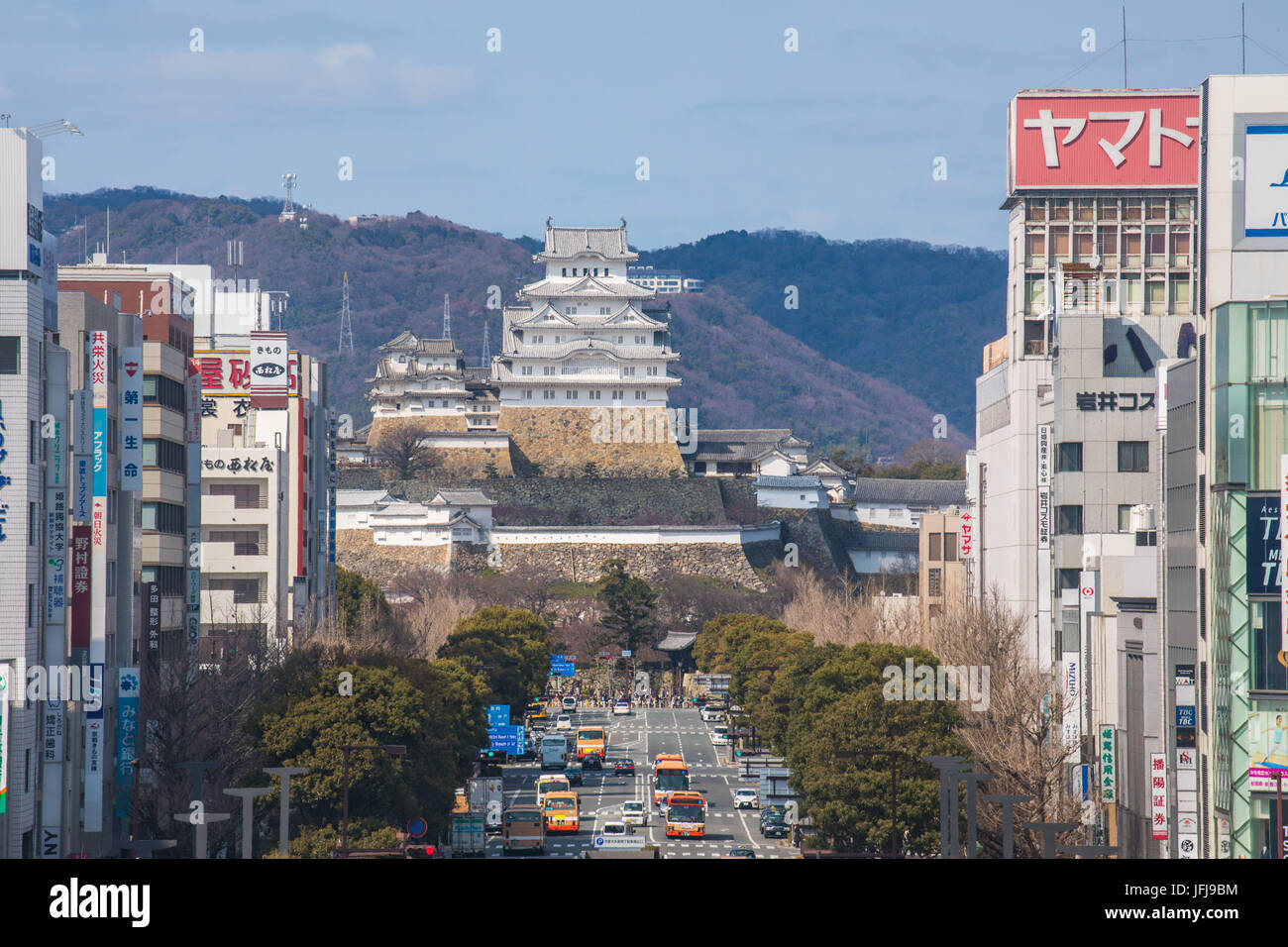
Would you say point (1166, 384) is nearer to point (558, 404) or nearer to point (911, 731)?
point (911, 731)

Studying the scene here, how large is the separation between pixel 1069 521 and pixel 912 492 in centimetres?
7336

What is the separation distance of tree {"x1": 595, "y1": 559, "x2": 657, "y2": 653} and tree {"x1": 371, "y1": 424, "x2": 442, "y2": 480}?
83.3 ft

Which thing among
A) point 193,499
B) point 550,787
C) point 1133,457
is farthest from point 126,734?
point 1133,457

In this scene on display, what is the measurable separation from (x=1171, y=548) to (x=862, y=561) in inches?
3389

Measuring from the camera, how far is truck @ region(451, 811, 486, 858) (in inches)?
1688

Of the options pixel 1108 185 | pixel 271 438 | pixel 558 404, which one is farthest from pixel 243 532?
pixel 558 404

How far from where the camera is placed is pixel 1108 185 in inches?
2463

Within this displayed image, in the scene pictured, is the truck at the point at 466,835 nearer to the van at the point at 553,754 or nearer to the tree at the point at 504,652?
the van at the point at 553,754

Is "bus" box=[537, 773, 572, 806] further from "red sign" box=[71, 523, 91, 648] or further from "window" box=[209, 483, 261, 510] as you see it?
"red sign" box=[71, 523, 91, 648]

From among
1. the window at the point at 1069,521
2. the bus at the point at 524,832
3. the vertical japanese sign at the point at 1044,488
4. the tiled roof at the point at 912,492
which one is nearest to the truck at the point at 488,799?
the bus at the point at 524,832

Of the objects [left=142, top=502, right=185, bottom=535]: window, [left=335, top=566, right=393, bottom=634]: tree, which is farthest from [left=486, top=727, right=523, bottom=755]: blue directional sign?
[left=142, top=502, right=185, bottom=535]: window

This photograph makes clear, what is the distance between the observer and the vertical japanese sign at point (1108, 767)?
3872cm

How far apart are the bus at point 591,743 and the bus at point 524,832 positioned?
1952 centimetres

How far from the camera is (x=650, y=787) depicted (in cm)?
5678
